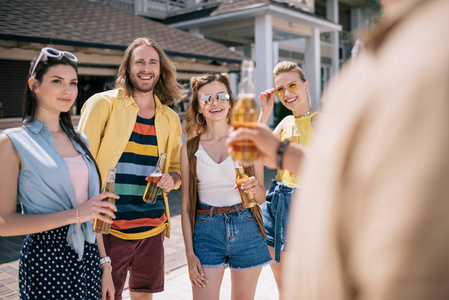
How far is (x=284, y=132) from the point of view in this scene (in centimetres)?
332

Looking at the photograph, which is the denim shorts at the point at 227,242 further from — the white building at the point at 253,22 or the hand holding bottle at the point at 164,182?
the white building at the point at 253,22

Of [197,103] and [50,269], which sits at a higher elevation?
[197,103]

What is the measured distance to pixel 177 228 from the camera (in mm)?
6008

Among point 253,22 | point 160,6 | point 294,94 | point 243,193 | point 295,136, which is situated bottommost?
point 243,193

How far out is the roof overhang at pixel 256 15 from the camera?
14306mm

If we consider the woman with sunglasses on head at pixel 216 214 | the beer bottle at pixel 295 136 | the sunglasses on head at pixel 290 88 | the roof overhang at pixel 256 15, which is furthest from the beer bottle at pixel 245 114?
the roof overhang at pixel 256 15

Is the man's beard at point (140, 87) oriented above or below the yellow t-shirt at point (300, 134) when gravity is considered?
above

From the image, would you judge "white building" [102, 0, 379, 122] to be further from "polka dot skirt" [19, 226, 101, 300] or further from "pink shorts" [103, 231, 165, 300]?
"polka dot skirt" [19, 226, 101, 300]

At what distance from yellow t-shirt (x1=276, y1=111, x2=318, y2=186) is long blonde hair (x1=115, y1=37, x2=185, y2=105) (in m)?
1.10

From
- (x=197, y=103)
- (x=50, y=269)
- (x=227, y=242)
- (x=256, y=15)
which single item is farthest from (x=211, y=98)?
(x=256, y=15)

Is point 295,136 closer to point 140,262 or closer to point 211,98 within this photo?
point 211,98

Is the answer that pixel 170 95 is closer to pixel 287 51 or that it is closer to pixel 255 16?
pixel 255 16

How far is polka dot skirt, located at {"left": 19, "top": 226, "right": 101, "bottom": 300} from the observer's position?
193 cm

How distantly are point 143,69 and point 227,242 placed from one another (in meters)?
1.59
